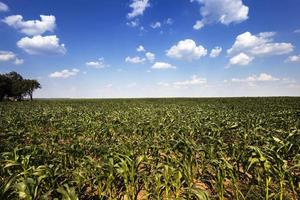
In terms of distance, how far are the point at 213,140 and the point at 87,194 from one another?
3.54 m

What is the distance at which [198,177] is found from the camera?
5.66 meters

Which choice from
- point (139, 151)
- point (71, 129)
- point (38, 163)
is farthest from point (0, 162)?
point (71, 129)

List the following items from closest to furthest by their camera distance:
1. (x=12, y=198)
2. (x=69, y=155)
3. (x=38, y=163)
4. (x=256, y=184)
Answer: (x=12, y=198), (x=256, y=184), (x=38, y=163), (x=69, y=155)

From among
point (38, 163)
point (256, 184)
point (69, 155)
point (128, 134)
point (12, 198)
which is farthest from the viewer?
point (128, 134)

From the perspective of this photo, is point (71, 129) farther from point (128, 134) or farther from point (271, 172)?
point (271, 172)

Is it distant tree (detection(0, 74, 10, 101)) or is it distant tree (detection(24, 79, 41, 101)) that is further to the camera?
distant tree (detection(24, 79, 41, 101))

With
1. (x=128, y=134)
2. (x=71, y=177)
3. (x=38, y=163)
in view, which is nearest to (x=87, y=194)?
(x=71, y=177)

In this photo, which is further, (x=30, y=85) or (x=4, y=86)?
(x=30, y=85)

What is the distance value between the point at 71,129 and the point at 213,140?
6563 millimetres

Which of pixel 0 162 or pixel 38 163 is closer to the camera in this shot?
pixel 0 162

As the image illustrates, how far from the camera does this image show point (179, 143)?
20.1ft

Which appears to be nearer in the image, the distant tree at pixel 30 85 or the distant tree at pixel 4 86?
the distant tree at pixel 4 86

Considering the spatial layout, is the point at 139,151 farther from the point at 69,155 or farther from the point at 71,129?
the point at 71,129

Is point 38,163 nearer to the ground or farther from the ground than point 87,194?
farther from the ground
